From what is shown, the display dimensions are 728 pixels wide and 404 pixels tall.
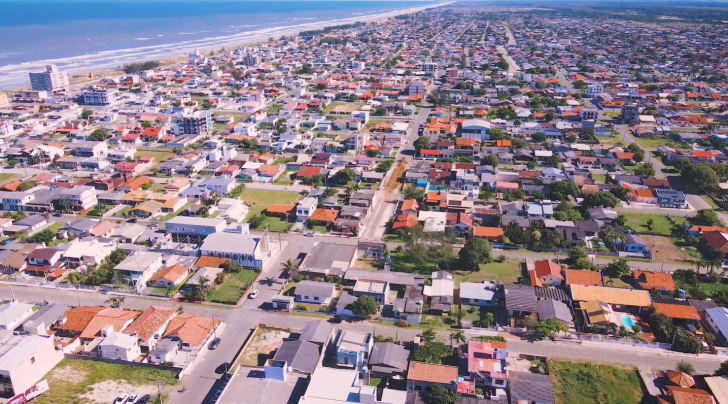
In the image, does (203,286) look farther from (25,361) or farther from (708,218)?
(708,218)

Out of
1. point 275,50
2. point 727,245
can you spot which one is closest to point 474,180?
point 727,245

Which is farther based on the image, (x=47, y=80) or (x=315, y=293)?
(x=47, y=80)

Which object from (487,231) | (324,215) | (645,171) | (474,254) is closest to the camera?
(474,254)

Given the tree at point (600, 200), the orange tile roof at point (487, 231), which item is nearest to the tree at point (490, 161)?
the tree at point (600, 200)

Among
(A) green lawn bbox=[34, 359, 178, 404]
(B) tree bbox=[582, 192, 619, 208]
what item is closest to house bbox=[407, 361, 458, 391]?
(A) green lawn bbox=[34, 359, 178, 404]

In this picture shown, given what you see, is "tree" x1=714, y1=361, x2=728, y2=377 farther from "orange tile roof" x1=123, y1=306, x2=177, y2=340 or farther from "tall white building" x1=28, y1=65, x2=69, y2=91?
"tall white building" x1=28, y1=65, x2=69, y2=91

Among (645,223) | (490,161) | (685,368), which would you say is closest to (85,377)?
(685,368)

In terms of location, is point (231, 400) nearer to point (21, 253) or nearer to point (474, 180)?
point (21, 253)
